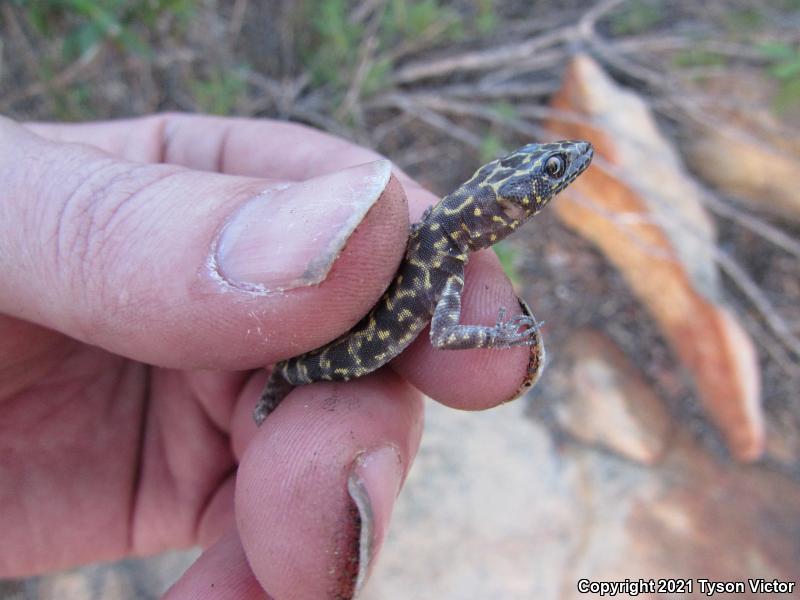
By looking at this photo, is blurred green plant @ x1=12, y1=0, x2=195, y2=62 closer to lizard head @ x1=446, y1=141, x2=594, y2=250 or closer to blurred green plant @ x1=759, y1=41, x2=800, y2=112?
lizard head @ x1=446, y1=141, x2=594, y2=250

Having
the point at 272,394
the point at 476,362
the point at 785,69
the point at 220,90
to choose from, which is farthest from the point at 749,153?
the point at 272,394

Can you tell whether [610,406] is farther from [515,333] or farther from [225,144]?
[225,144]

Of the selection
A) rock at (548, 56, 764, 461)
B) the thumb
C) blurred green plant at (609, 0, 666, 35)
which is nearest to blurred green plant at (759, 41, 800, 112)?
rock at (548, 56, 764, 461)

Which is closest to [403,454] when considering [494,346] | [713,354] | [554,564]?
[494,346]

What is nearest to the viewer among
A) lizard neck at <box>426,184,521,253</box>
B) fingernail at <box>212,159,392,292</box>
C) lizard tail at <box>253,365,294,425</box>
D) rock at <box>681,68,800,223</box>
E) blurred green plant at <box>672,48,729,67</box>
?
fingernail at <box>212,159,392,292</box>

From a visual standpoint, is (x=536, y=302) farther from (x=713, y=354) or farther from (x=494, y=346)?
(x=494, y=346)

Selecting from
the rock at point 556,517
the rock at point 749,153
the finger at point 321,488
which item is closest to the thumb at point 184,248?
the finger at point 321,488
